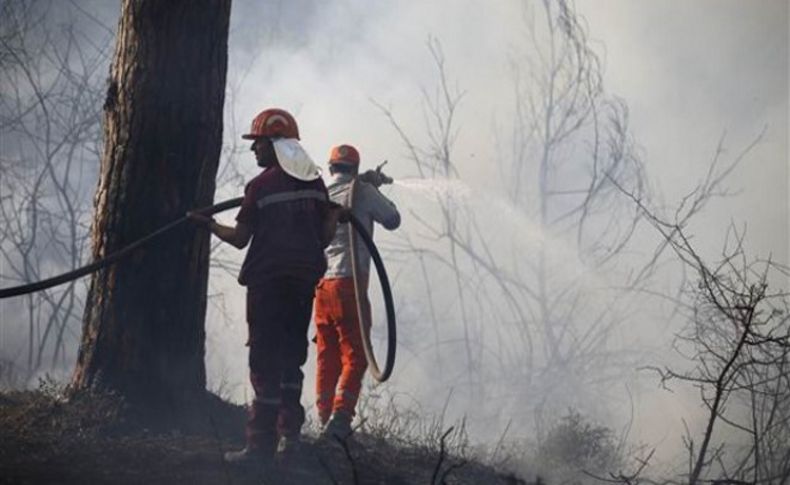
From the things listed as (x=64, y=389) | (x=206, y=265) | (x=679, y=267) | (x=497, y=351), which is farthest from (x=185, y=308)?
(x=679, y=267)

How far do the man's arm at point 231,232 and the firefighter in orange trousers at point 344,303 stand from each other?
1.57 m

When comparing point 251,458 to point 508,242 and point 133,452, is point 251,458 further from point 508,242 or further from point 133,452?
point 508,242

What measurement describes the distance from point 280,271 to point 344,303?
5.30ft

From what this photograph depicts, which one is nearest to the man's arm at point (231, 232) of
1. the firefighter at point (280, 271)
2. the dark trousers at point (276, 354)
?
the firefighter at point (280, 271)

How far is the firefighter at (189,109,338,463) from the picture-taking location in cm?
592

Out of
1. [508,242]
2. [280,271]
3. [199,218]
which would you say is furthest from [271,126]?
[508,242]

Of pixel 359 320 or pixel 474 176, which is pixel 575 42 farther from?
pixel 359 320

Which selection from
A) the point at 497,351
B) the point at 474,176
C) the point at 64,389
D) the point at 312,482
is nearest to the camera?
the point at 312,482

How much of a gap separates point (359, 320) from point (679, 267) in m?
9.68

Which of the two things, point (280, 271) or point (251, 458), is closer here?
point (251, 458)

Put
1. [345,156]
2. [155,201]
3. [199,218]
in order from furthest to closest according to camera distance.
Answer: [345,156] → [155,201] → [199,218]

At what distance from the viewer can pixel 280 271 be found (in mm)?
5938

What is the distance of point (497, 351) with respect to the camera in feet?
52.4

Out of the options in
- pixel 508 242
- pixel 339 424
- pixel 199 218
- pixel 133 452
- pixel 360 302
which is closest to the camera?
pixel 133 452
